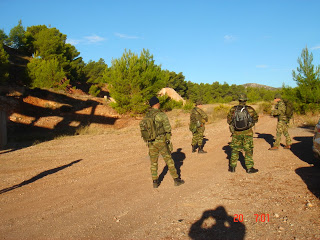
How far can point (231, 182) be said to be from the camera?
601 cm

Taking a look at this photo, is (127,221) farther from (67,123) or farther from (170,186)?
(67,123)

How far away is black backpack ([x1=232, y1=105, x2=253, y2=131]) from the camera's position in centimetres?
638

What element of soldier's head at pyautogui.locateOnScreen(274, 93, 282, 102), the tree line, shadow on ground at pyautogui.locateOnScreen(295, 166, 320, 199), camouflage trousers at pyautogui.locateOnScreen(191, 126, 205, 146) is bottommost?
shadow on ground at pyautogui.locateOnScreen(295, 166, 320, 199)

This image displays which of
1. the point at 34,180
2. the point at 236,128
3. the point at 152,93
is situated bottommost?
the point at 34,180

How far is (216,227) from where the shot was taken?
3.87m

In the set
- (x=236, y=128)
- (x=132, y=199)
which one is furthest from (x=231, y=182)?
(x=132, y=199)

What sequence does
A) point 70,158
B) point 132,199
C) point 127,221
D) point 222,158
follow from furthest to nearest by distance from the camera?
point 70,158
point 222,158
point 132,199
point 127,221

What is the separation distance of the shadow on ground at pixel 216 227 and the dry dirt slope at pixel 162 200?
0.01m

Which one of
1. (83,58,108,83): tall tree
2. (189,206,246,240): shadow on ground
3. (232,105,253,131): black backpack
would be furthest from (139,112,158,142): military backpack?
(83,58,108,83): tall tree

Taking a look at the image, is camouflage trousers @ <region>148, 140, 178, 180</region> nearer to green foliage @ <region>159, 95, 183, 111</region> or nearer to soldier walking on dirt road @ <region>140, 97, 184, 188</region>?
soldier walking on dirt road @ <region>140, 97, 184, 188</region>

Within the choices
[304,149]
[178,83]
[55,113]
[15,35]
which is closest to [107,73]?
[55,113]

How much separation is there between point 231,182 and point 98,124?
1935 cm

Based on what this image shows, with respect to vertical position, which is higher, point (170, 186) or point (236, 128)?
point (236, 128)

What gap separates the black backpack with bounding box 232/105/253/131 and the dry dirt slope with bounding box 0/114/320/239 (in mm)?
1178
